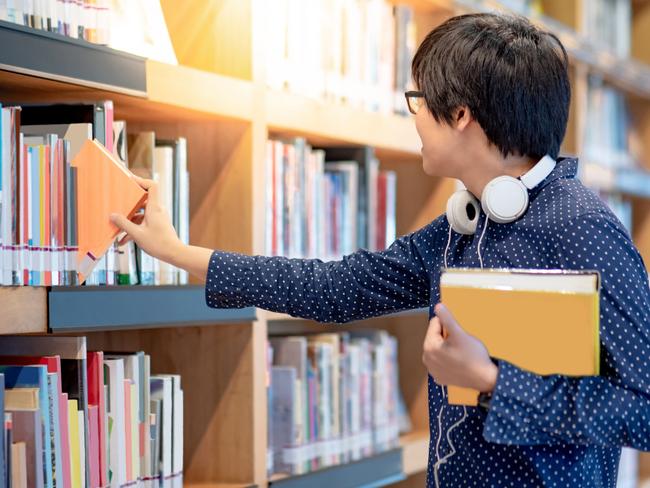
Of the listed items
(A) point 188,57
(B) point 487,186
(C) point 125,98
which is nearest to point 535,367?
(B) point 487,186

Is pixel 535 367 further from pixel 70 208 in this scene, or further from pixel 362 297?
pixel 70 208

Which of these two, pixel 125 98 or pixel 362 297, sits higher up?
pixel 125 98

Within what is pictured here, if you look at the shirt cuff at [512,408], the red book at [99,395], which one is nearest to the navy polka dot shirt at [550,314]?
the shirt cuff at [512,408]

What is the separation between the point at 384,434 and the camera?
2.71 meters

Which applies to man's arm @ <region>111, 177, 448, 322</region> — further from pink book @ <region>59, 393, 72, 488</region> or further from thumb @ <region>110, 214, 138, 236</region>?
pink book @ <region>59, 393, 72, 488</region>

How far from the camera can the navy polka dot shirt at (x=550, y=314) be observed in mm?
1276

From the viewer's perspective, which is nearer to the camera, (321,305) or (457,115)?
(457,115)

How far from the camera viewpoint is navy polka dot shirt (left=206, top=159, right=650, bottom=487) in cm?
128

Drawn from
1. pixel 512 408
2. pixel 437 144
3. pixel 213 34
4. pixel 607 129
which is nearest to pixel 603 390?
pixel 512 408

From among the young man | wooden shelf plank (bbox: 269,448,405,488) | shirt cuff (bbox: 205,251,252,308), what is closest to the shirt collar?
the young man

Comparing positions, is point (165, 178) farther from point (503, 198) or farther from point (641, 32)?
point (641, 32)

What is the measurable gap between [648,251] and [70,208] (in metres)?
3.29

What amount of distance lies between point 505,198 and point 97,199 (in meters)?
0.68

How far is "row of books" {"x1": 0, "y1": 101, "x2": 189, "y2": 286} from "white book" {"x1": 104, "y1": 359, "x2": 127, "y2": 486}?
16cm
